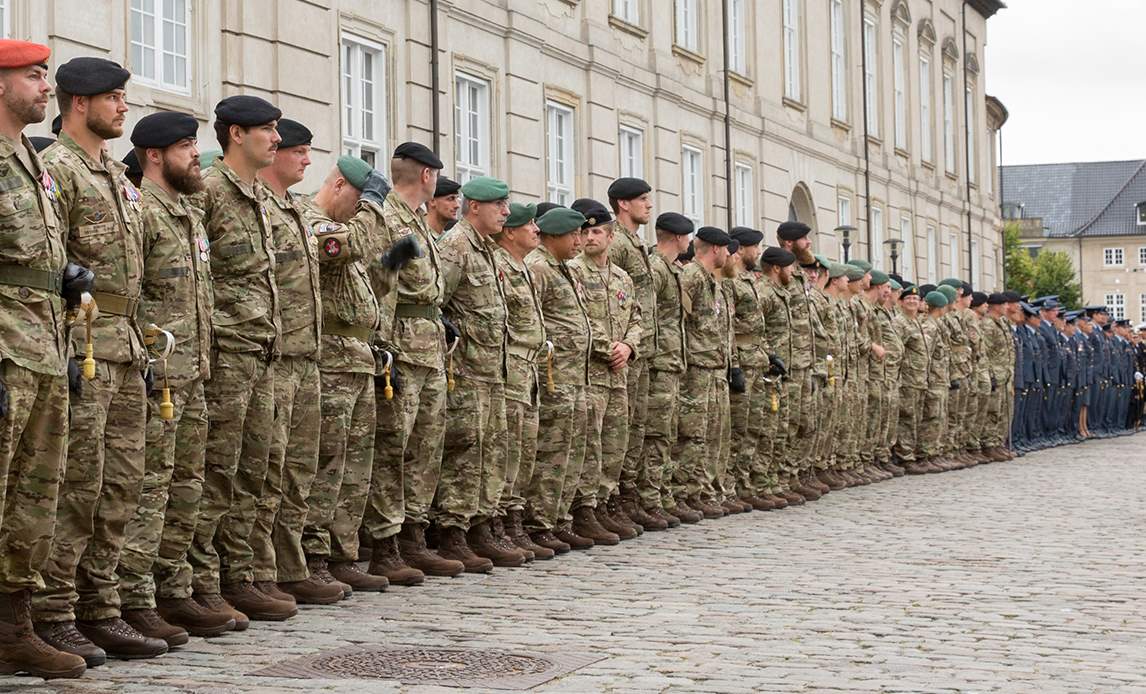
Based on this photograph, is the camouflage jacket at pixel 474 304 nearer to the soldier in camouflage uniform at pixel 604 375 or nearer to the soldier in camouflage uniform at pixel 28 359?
the soldier in camouflage uniform at pixel 604 375

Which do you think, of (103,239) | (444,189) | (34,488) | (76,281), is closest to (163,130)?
(103,239)

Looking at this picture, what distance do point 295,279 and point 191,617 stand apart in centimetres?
166

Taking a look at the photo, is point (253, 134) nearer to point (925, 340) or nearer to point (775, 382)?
point (775, 382)

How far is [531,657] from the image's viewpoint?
7.03m

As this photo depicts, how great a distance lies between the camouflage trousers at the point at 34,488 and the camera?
6289 millimetres

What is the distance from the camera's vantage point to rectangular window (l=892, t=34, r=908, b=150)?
126ft

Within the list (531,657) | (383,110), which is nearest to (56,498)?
(531,657)

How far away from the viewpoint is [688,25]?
26.8 meters

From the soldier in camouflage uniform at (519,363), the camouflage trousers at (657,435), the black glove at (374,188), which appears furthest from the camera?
the camouflage trousers at (657,435)

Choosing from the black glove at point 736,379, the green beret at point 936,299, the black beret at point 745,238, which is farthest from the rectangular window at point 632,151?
the black glove at point 736,379

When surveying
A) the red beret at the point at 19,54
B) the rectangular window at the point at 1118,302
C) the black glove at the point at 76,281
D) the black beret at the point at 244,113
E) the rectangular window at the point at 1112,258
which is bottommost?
the black glove at the point at 76,281

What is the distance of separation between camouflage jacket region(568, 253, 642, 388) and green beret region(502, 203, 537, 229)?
913 mm

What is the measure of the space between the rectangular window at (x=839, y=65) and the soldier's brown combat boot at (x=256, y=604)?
27.3 m

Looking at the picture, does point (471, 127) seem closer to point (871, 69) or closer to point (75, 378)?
point (75, 378)
